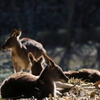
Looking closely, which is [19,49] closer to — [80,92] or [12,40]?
[12,40]

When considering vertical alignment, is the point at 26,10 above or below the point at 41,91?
above

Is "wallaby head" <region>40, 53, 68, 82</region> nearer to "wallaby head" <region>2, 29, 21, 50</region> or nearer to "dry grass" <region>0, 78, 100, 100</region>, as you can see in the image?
"dry grass" <region>0, 78, 100, 100</region>

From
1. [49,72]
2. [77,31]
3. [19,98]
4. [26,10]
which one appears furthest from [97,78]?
[26,10]

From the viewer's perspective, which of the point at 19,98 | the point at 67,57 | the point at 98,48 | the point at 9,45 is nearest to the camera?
the point at 19,98

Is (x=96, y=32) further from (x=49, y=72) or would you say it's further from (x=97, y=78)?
(x=49, y=72)

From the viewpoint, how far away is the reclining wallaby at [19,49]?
9493mm

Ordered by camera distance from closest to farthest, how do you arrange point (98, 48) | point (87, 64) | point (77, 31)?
1. point (87, 64)
2. point (98, 48)
3. point (77, 31)

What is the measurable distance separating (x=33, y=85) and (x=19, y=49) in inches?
142

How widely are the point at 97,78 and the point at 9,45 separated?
9.61 ft

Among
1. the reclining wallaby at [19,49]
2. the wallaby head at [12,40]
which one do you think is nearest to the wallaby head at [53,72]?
the reclining wallaby at [19,49]

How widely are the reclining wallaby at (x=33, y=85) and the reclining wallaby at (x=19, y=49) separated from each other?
3.04 m

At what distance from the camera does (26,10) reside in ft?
86.7

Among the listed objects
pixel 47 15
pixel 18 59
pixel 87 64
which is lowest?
pixel 87 64

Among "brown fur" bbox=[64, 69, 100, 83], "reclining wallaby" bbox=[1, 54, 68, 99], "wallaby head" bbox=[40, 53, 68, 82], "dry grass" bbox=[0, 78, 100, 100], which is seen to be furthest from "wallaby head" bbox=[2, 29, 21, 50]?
"wallaby head" bbox=[40, 53, 68, 82]
